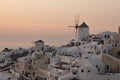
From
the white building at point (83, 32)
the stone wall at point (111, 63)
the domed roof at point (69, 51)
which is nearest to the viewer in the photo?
the stone wall at point (111, 63)

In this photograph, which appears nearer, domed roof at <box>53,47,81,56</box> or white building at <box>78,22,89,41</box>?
domed roof at <box>53,47,81,56</box>

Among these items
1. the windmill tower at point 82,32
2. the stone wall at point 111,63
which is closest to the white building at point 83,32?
the windmill tower at point 82,32

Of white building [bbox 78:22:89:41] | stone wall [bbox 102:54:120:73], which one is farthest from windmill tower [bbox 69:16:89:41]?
stone wall [bbox 102:54:120:73]

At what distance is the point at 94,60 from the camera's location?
112ft

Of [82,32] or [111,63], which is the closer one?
[111,63]

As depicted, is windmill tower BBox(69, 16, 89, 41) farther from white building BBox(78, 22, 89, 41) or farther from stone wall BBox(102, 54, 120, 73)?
stone wall BBox(102, 54, 120, 73)

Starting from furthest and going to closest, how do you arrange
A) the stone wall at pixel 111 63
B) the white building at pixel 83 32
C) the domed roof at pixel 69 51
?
the white building at pixel 83 32 → the domed roof at pixel 69 51 → the stone wall at pixel 111 63

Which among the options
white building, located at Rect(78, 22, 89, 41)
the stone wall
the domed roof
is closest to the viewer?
the stone wall

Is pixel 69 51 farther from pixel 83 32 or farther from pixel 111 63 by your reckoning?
pixel 111 63

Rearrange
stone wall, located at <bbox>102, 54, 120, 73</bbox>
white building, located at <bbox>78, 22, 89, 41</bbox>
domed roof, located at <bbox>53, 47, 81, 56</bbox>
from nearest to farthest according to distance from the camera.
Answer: stone wall, located at <bbox>102, 54, 120, 73</bbox> < domed roof, located at <bbox>53, 47, 81, 56</bbox> < white building, located at <bbox>78, 22, 89, 41</bbox>

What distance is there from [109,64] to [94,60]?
1.28m

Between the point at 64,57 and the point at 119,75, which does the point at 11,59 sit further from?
the point at 119,75

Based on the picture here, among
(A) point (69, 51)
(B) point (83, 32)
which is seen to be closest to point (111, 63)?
(A) point (69, 51)

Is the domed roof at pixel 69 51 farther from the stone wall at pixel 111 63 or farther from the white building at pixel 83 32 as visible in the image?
the stone wall at pixel 111 63
